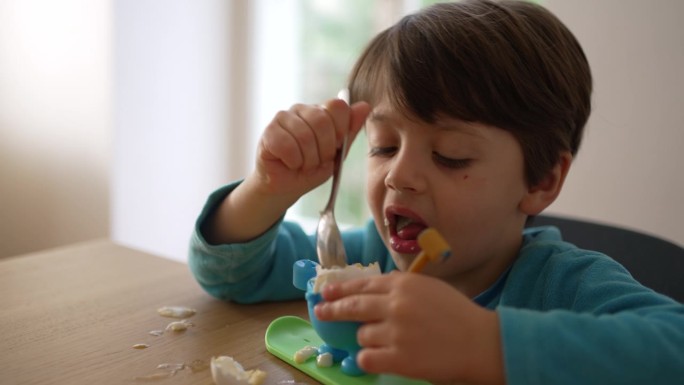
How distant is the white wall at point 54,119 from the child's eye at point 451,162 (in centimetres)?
136

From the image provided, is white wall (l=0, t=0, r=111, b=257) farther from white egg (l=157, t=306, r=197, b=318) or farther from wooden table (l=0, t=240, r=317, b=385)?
white egg (l=157, t=306, r=197, b=318)

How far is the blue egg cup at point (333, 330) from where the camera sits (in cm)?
46

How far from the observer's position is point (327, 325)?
0.46m

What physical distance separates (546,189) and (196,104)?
160cm

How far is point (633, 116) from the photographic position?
1.28 m

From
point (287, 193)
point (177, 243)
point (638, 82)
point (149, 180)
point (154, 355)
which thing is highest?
point (638, 82)

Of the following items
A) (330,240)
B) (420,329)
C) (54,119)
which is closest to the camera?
(420,329)

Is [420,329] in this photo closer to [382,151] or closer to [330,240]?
[330,240]

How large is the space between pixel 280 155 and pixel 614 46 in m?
0.99

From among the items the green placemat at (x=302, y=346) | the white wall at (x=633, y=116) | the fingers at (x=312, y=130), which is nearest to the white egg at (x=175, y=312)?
the green placemat at (x=302, y=346)

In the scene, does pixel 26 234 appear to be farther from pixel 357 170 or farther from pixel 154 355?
pixel 154 355

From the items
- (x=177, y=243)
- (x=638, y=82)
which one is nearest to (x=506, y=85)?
(x=638, y=82)

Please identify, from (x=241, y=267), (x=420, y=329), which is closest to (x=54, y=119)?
(x=241, y=267)

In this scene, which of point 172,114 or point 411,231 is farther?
point 172,114
